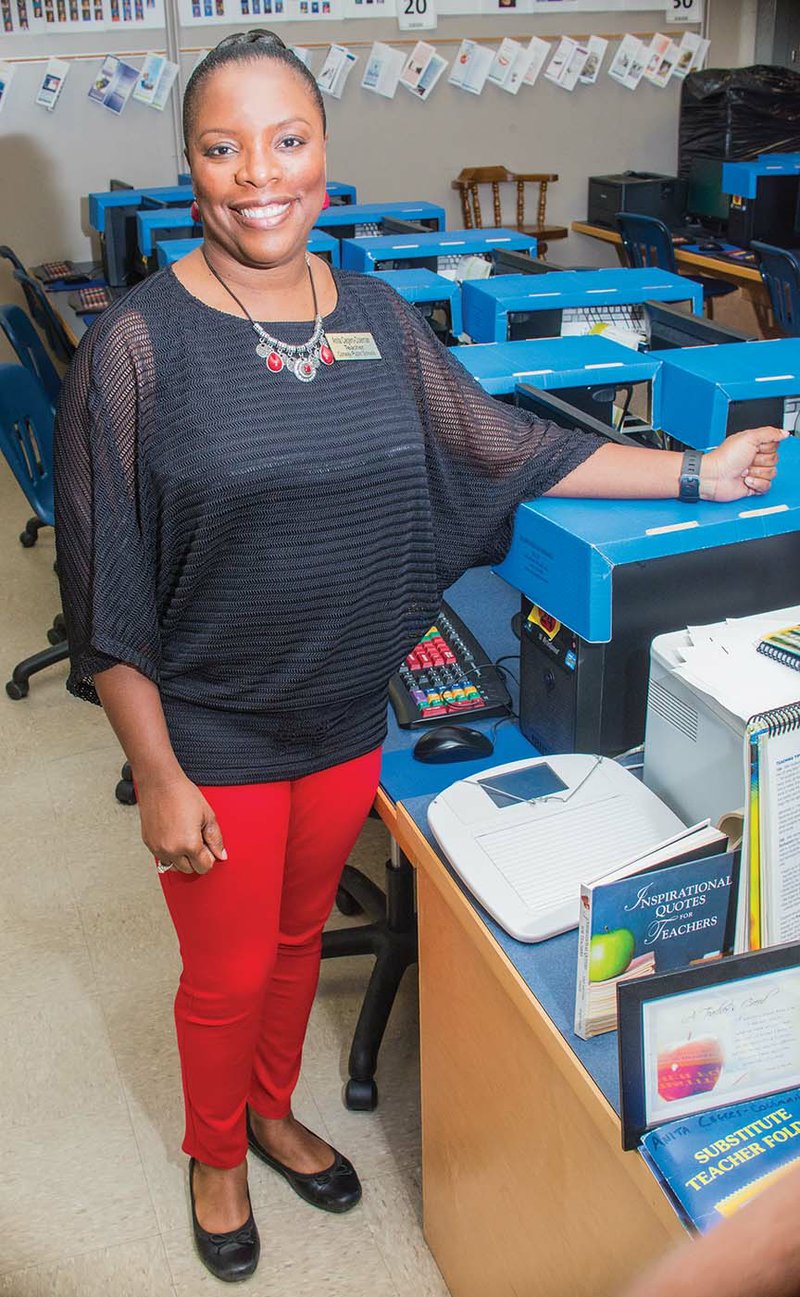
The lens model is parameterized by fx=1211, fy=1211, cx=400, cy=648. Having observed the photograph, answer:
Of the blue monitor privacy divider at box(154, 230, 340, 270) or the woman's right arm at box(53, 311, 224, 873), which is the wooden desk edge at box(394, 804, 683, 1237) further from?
the blue monitor privacy divider at box(154, 230, 340, 270)

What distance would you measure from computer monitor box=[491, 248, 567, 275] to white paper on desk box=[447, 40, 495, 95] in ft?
8.97

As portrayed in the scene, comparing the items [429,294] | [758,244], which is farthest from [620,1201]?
[758,244]

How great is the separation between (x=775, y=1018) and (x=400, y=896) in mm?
1171

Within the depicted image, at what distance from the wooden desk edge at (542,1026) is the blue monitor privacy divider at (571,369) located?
776 millimetres

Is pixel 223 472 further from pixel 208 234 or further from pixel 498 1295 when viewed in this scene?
pixel 498 1295

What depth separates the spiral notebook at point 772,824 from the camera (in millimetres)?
1004

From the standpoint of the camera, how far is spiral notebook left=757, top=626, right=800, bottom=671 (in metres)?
1.20

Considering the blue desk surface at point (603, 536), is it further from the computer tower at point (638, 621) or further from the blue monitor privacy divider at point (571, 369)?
the blue monitor privacy divider at point (571, 369)

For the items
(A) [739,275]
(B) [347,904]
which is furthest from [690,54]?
(B) [347,904]

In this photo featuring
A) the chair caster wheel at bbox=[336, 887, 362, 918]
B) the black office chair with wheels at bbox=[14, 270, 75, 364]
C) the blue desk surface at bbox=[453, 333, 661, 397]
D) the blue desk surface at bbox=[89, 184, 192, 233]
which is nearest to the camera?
the blue desk surface at bbox=[453, 333, 661, 397]

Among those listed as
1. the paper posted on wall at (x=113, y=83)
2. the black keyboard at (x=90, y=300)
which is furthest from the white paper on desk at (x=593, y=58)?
the black keyboard at (x=90, y=300)

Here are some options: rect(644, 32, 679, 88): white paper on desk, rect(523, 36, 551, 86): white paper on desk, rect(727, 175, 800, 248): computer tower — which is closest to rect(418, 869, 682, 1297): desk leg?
rect(727, 175, 800, 248): computer tower

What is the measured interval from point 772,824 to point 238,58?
0.91 m

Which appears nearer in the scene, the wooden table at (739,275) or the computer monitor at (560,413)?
the computer monitor at (560,413)
